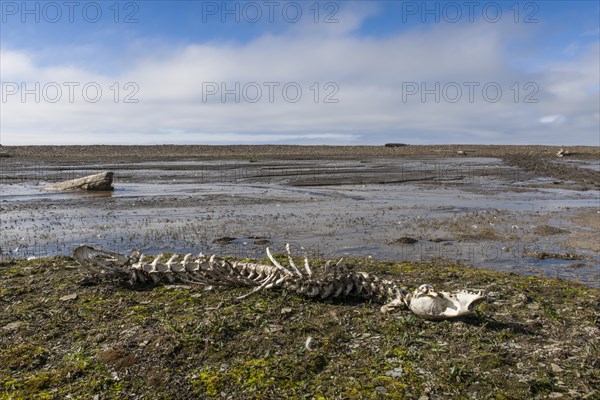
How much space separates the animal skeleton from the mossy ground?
0.47 ft

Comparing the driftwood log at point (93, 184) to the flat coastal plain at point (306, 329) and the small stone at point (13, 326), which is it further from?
the small stone at point (13, 326)

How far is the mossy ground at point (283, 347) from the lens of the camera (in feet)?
12.2

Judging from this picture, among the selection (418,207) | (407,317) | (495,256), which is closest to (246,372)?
(407,317)

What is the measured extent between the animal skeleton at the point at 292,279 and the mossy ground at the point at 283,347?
143 mm

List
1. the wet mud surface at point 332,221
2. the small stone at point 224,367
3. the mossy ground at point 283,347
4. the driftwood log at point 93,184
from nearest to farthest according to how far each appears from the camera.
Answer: the mossy ground at point 283,347
the small stone at point 224,367
the wet mud surface at point 332,221
the driftwood log at point 93,184

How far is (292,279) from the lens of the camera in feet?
18.6

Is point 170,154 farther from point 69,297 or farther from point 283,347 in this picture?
point 283,347

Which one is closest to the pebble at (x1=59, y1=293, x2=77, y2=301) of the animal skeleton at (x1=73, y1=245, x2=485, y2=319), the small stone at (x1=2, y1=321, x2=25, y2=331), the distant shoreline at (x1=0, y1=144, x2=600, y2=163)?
the animal skeleton at (x1=73, y1=245, x2=485, y2=319)

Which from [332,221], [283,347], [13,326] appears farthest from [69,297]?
[332,221]

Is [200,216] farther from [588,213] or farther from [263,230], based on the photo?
[588,213]

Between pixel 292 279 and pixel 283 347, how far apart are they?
136cm

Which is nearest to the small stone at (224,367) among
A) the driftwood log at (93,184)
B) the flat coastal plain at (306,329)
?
the flat coastal plain at (306,329)

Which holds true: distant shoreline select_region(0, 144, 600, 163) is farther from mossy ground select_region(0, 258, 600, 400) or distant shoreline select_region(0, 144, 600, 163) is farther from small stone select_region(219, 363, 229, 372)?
small stone select_region(219, 363, 229, 372)

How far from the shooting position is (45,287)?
6.34m
